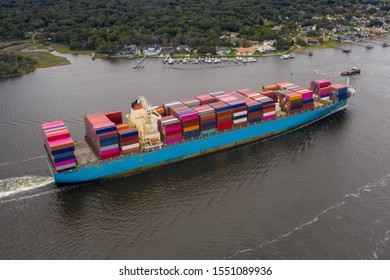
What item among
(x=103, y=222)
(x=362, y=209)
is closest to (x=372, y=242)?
(x=362, y=209)

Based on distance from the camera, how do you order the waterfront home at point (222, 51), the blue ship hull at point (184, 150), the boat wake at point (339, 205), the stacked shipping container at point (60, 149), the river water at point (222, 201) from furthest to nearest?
1. the waterfront home at point (222, 51)
2. the blue ship hull at point (184, 150)
3. the stacked shipping container at point (60, 149)
4. the river water at point (222, 201)
5. the boat wake at point (339, 205)

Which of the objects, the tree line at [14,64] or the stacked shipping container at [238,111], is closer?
the stacked shipping container at [238,111]

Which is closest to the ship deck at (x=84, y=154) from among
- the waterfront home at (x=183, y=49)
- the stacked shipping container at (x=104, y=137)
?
the stacked shipping container at (x=104, y=137)

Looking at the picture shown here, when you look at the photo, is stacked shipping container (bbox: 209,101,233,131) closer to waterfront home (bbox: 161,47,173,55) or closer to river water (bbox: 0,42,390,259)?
river water (bbox: 0,42,390,259)

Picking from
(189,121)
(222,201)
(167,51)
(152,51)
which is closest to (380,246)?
(222,201)

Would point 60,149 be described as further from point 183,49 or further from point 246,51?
point 246,51

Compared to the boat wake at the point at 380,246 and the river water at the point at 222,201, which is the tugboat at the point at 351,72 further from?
the boat wake at the point at 380,246
